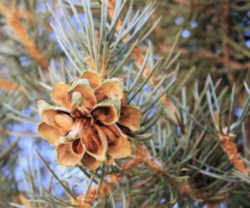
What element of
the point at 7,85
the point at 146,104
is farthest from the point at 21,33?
the point at 146,104

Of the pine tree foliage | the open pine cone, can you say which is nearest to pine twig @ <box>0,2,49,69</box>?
the pine tree foliage

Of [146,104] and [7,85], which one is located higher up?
[7,85]

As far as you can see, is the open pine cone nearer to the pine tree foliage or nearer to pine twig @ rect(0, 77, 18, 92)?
the pine tree foliage

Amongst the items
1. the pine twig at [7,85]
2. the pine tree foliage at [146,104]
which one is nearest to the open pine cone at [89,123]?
the pine tree foliage at [146,104]

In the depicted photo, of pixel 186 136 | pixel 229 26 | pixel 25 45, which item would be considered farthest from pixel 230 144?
pixel 25 45

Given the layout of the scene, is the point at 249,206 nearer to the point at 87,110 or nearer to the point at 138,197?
the point at 138,197

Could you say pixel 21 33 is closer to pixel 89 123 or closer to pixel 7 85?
pixel 7 85
